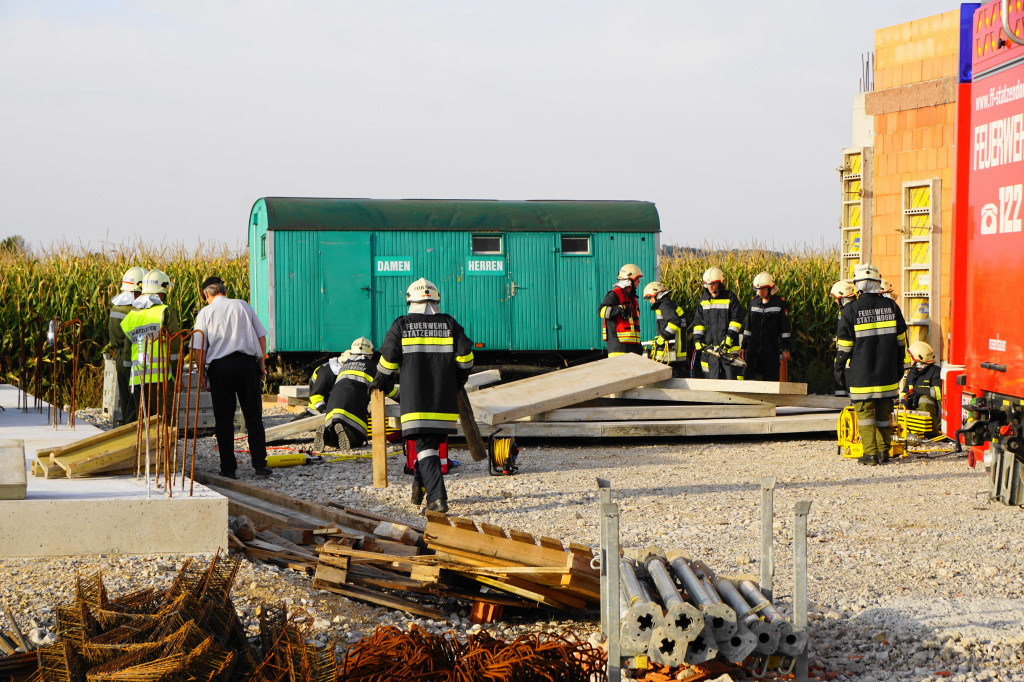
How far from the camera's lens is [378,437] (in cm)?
997

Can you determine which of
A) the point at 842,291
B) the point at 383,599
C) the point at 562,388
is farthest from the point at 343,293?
the point at 383,599

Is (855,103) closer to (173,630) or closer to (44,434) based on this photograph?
(44,434)

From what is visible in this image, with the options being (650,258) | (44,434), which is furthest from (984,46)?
(650,258)

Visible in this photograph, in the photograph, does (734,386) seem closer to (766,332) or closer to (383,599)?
(766,332)

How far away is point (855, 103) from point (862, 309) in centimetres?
532

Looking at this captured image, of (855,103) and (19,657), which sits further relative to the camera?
(855,103)

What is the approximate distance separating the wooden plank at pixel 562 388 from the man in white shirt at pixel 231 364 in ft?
8.05

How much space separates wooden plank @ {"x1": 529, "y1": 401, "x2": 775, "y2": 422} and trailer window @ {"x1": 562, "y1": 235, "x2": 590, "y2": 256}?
543 cm

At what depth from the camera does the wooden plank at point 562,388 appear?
12.3m

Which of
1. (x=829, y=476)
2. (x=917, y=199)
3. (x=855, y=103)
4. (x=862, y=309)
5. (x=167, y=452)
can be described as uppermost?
(x=855, y=103)

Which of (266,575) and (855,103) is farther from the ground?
(855,103)

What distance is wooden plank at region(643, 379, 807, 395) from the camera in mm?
13250

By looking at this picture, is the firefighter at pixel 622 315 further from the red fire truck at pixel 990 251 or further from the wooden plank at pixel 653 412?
the red fire truck at pixel 990 251

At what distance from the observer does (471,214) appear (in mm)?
18094
